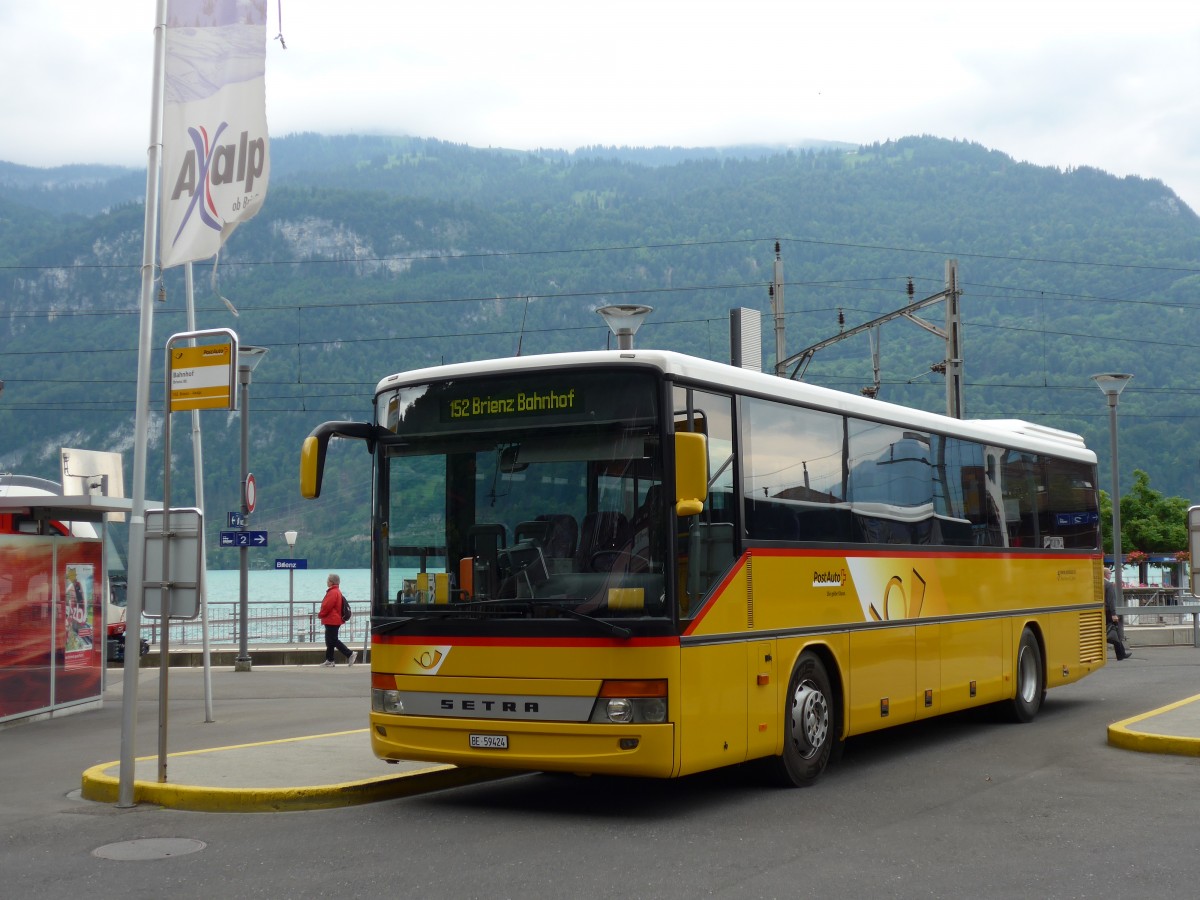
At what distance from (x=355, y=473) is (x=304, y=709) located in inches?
310

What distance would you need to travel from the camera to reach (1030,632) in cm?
1686

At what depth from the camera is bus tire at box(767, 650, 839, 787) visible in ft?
37.3

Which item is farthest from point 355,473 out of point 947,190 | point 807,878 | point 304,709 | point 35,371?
point 947,190

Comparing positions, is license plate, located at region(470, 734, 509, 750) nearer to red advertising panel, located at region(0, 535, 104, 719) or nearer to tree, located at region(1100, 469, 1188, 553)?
red advertising panel, located at region(0, 535, 104, 719)

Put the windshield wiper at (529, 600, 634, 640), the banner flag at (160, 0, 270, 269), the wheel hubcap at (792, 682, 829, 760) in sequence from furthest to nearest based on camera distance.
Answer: the banner flag at (160, 0, 270, 269) → the wheel hubcap at (792, 682, 829, 760) → the windshield wiper at (529, 600, 634, 640)

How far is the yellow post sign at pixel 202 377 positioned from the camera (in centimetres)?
1097

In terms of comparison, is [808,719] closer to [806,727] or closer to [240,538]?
[806,727]

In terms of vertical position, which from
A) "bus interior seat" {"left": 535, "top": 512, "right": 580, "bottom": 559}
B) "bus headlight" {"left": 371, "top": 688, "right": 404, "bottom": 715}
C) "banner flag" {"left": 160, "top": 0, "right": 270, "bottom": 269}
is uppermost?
"banner flag" {"left": 160, "top": 0, "right": 270, "bottom": 269}

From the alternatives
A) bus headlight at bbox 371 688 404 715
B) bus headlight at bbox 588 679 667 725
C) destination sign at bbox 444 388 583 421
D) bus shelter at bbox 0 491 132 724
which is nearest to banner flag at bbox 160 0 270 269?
destination sign at bbox 444 388 583 421

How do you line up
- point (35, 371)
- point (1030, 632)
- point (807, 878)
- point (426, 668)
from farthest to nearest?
point (35, 371) → point (1030, 632) → point (426, 668) → point (807, 878)

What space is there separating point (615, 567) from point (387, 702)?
6.60ft

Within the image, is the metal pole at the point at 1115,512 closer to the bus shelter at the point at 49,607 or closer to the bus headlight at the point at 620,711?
the bus shelter at the point at 49,607

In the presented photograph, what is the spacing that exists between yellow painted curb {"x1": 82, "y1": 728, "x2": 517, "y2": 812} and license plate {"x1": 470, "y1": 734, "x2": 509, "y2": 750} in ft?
3.57

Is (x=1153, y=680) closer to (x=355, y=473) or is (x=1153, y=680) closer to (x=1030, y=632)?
(x=1030, y=632)
